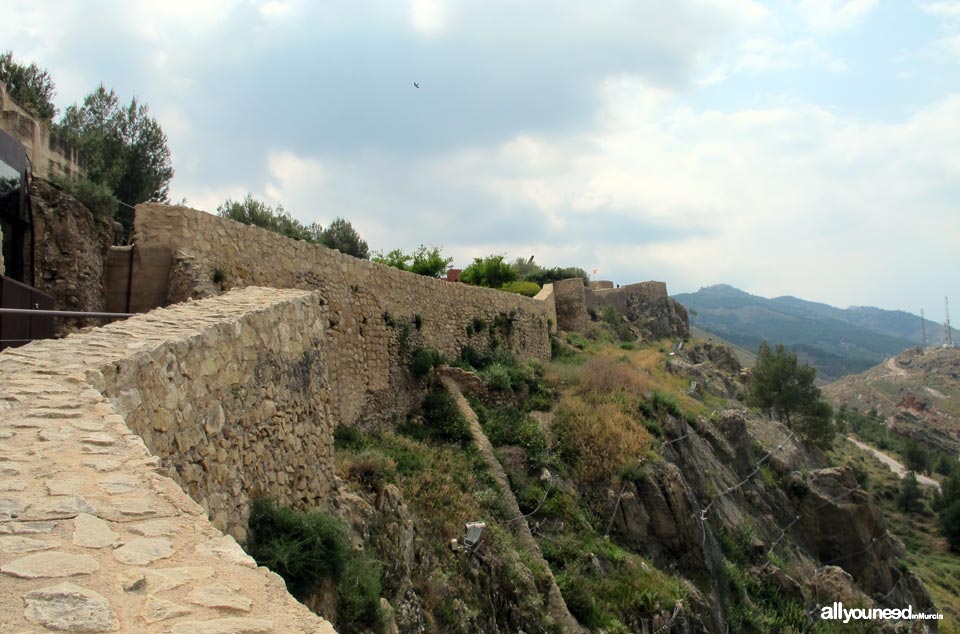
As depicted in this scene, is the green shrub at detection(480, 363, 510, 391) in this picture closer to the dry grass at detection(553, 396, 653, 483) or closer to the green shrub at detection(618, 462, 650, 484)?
the dry grass at detection(553, 396, 653, 483)

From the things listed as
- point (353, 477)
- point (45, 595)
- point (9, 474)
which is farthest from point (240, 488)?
point (353, 477)

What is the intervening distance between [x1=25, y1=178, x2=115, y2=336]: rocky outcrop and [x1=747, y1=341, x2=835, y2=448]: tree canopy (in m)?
30.8

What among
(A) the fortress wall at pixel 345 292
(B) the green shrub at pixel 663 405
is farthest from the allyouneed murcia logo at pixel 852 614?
(A) the fortress wall at pixel 345 292

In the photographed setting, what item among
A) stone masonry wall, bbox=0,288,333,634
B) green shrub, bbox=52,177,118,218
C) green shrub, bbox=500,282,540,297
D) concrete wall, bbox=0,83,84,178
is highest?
concrete wall, bbox=0,83,84,178

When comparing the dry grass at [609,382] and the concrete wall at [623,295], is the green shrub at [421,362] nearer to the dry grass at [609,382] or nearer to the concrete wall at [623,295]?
the dry grass at [609,382]

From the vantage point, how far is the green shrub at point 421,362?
1430 cm

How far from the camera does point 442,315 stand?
1619 cm

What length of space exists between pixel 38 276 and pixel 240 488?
7187 mm

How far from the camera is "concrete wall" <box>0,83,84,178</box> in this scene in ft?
42.1

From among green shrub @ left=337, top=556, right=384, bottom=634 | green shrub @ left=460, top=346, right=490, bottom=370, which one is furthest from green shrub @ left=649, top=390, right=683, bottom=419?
green shrub @ left=337, top=556, right=384, bottom=634

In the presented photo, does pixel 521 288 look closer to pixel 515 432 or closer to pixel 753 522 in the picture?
pixel 753 522

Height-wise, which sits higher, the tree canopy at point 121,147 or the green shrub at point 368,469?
the tree canopy at point 121,147

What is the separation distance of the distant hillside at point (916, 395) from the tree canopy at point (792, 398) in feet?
123

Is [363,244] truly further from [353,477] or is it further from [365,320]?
[353,477]
